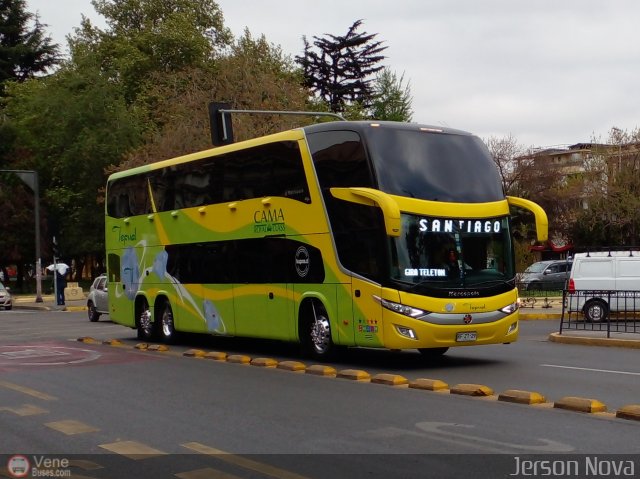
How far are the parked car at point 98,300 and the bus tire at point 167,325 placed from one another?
33.8 ft

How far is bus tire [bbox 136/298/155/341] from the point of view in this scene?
2094 centimetres

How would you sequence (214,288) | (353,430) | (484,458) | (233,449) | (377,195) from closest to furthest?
(484,458) → (233,449) → (353,430) → (377,195) → (214,288)

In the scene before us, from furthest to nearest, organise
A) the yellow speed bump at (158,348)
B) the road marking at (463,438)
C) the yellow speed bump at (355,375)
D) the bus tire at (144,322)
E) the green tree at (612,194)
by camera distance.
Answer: the green tree at (612,194) → the bus tire at (144,322) → the yellow speed bump at (158,348) → the yellow speed bump at (355,375) → the road marking at (463,438)

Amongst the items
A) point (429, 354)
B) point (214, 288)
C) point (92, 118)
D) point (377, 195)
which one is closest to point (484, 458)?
point (377, 195)

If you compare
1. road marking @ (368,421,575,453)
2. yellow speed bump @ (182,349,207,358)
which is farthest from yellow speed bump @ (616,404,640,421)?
yellow speed bump @ (182,349,207,358)

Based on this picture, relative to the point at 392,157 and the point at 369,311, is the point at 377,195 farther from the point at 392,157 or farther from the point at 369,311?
the point at 369,311

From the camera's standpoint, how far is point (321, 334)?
1551 centimetres

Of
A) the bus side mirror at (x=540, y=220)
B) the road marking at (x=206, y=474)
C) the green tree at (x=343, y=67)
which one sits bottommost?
the road marking at (x=206, y=474)

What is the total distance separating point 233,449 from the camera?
8227 mm

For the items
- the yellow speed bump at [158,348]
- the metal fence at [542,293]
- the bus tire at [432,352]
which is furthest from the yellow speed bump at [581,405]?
the metal fence at [542,293]

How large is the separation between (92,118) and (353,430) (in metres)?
49.1

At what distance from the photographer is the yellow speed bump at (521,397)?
34.6 feet

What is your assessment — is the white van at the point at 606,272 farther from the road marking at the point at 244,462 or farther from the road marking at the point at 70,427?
the road marking at the point at 244,462

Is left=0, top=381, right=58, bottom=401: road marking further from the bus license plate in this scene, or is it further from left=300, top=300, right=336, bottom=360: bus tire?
the bus license plate
